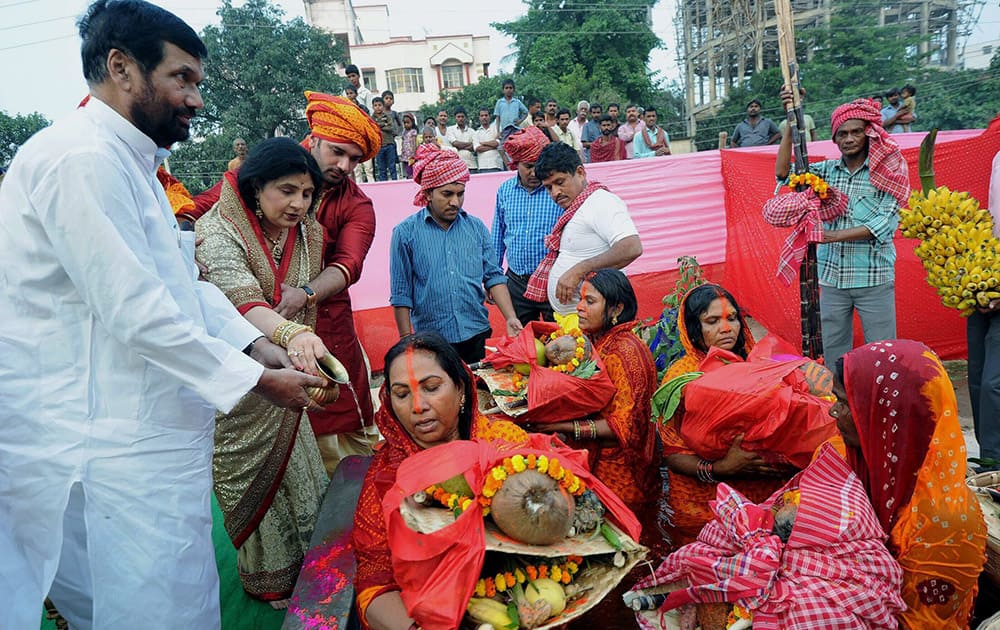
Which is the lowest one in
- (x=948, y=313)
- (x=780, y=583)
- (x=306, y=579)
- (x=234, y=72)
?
(x=948, y=313)

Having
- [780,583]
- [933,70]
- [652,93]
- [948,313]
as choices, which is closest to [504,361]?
[780,583]

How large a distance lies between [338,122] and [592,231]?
172 centimetres

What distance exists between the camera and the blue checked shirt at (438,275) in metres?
4.29

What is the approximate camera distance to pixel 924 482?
1.85 m

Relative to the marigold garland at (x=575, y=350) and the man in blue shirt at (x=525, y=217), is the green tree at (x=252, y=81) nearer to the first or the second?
the man in blue shirt at (x=525, y=217)

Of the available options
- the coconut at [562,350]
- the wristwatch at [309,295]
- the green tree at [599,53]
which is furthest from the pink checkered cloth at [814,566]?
the green tree at [599,53]

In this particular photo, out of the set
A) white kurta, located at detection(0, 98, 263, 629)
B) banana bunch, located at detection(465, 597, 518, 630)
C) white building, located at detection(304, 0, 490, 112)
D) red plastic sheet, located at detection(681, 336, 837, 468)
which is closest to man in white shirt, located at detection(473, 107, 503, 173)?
red plastic sheet, located at detection(681, 336, 837, 468)

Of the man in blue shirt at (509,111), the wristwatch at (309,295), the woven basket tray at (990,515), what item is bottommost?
the woven basket tray at (990,515)

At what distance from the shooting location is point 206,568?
6.97ft

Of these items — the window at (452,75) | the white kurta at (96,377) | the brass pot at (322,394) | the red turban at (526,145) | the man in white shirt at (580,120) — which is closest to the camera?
the white kurta at (96,377)

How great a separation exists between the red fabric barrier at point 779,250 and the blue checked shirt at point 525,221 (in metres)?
3.44

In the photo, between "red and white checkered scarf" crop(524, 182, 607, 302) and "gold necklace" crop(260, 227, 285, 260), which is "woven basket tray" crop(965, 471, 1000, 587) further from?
"gold necklace" crop(260, 227, 285, 260)

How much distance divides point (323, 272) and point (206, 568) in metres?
1.59

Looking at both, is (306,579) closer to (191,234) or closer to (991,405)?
(191,234)
